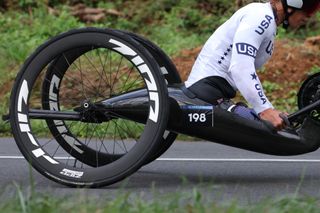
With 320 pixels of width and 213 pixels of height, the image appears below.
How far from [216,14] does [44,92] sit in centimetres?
761

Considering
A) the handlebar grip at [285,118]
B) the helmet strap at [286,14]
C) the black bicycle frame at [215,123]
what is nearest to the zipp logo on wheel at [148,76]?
the black bicycle frame at [215,123]

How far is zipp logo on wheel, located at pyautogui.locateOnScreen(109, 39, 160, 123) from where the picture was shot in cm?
669

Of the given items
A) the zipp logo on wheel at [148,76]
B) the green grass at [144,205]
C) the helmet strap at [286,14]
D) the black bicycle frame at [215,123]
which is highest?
the helmet strap at [286,14]

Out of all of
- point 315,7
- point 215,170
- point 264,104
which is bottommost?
point 215,170

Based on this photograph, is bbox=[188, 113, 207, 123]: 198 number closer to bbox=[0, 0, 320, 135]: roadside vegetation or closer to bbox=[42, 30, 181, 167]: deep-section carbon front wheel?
bbox=[42, 30, 181, 167]: deep-section carbon front wheel

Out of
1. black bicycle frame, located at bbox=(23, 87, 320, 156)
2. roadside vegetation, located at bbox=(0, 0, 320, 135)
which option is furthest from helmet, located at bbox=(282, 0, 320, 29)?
roadside vegetation, located at bbox=(0, 0, 320, 135)

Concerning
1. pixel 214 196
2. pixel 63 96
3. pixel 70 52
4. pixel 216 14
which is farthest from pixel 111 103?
pixel 216 14

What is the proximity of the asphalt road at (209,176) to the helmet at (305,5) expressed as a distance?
111 centimetres

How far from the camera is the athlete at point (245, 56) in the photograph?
22.2 feet

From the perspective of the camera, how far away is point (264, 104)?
6793 millimetres

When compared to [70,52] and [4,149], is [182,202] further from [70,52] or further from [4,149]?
[4,149]

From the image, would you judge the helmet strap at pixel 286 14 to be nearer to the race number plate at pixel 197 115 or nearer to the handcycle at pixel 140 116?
the handcycle at pixel 140 116

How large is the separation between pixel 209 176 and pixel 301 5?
1.42m

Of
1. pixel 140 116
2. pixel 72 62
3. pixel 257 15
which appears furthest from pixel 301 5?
pixel 72 62
